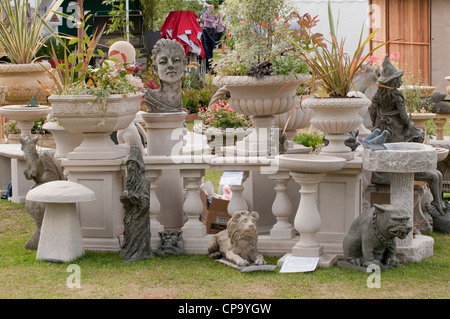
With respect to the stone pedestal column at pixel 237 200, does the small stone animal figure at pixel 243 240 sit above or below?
below

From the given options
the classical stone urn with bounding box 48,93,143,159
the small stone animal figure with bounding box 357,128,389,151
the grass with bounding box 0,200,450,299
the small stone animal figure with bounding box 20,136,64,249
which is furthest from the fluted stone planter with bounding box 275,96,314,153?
the small stone animal figure with bounding box 20,136,64,249

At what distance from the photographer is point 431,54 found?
57.7 ft

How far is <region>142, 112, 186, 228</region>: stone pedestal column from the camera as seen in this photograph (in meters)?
7.08

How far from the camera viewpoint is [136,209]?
6.41 metres

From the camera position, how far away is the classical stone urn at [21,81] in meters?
10.5

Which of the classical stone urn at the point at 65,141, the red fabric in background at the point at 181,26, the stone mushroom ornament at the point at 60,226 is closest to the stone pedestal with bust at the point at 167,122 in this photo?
the stone mushroom ornament at the point at 60,226

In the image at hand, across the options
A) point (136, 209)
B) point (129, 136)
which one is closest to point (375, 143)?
point (136, 209)

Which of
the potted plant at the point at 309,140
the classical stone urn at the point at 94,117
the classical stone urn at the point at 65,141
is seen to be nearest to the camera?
the classical stone urn at the point at 94,117

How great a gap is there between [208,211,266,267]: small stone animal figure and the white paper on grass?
188 mm

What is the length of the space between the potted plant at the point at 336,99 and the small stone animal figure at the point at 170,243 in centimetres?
148

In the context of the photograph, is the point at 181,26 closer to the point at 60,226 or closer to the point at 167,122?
the point at 167,122

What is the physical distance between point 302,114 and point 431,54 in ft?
34.3

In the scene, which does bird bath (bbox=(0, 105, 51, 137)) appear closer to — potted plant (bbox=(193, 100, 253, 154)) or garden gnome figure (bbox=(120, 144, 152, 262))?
potted plant (bbox=(193, 100, 253, 154))

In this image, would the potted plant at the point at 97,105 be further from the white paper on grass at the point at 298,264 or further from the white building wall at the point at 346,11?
the white building wall at the point at 346,11
